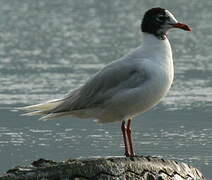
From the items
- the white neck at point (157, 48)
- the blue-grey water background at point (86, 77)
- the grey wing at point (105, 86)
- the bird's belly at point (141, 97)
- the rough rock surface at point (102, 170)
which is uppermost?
the blue-grey water background at point (86, 77)

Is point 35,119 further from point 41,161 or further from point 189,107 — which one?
point 41,161

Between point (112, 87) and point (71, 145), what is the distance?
293cm

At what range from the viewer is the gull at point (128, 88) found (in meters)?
7.75

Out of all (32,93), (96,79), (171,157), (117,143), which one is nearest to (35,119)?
(32,93)

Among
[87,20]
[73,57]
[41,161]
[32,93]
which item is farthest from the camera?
[87,20]

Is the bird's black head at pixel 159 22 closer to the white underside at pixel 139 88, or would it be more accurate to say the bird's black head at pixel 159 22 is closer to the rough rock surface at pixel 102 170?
the white underside at pixel 139 88

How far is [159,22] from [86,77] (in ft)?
24.6

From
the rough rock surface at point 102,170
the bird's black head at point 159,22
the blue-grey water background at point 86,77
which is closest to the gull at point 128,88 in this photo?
the bird's black head at point 159,22

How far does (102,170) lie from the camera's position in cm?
697

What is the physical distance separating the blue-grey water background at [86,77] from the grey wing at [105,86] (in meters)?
1.92

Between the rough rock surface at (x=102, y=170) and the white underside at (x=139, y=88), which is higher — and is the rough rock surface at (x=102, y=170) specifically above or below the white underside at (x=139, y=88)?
below

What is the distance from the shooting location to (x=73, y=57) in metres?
18.7

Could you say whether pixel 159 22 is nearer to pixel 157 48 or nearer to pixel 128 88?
pixel 157 48

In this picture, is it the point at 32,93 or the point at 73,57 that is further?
the point at 73,57
